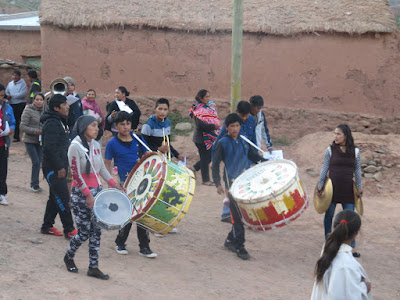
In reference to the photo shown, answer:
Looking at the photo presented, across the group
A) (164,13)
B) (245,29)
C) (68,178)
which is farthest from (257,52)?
(68,178)

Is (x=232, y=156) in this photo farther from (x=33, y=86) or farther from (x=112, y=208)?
(x=33, y=86)

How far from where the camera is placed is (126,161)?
7047mm

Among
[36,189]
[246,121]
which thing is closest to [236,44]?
[246,121]

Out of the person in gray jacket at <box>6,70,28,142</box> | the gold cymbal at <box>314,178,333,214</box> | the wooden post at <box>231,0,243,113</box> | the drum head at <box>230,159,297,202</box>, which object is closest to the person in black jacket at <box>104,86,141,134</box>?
the wooden post at <box>231,0,243,113</box>

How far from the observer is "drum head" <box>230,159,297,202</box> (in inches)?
255

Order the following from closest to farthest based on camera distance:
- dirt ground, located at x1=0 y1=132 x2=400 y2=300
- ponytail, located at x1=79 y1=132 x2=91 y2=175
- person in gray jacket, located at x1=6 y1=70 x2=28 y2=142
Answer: dirt ground, located at x1=0 y1=132 x2=400 y2=300, ponytail, located at x1=79 y1=132 x2=91 y2=175, person in gray jacket, located at x1=6 y1=70 x2=28 y2=142

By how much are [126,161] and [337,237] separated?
11.3 ft

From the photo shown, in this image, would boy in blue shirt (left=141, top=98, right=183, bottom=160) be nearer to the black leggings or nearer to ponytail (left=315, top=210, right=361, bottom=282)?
the black leggings

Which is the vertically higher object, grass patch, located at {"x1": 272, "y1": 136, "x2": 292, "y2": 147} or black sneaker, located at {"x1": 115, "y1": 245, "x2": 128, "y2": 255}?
black sneaker, located at {"x1": 115, "y1": 245, "x2": 128, "y2": 255}

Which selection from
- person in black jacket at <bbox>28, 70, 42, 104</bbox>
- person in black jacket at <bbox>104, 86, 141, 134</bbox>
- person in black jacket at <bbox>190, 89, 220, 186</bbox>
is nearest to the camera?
person in black jacket at <bbox>104, 86, 141, 134</bbox>

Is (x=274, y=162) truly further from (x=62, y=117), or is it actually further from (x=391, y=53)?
(x=391, y=53)

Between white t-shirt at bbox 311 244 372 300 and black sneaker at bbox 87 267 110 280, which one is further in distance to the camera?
black sneaker at bbox 87 267 110 280

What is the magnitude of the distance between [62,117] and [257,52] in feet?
24.8

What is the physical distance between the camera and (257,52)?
14.3m
